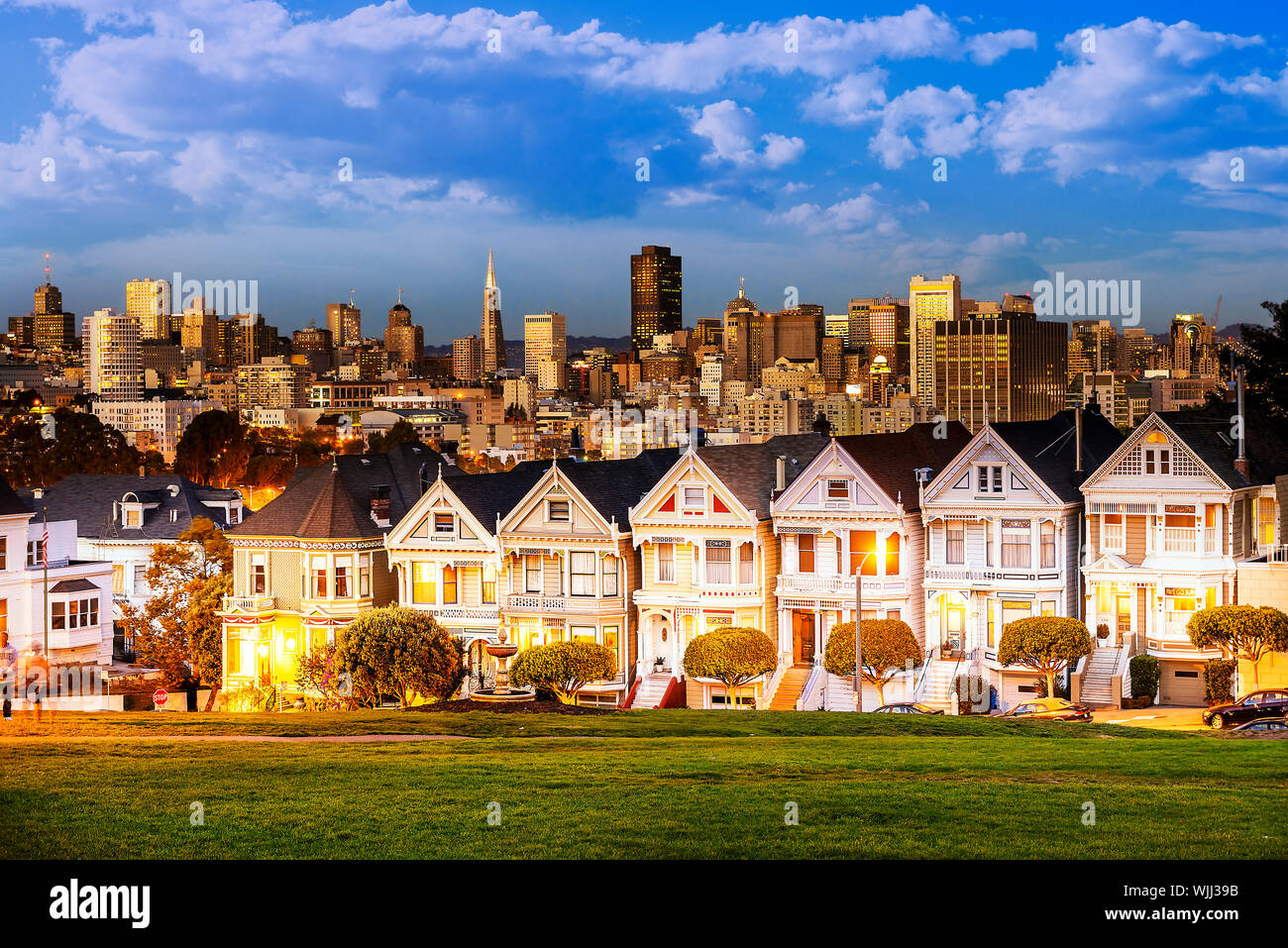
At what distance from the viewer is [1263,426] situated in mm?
53000

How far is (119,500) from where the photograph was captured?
7662 centimetres

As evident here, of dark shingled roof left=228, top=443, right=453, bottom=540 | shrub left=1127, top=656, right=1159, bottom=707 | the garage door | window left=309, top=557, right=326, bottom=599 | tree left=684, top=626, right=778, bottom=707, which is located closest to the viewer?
shrub left=1127, top=656, right=1159, bottom=707

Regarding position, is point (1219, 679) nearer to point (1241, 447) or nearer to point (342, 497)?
point (1241, 447)

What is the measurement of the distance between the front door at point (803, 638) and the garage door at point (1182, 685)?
429 inches

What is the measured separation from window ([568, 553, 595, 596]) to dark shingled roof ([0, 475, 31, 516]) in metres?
20.0

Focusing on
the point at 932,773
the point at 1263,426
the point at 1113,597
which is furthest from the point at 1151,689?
the point at 932,773

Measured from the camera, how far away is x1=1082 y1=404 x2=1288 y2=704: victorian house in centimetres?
4788

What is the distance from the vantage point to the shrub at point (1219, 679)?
152 ft

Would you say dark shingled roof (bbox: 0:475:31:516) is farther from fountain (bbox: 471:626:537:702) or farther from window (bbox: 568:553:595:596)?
window (bbox: 568:553:595:596)

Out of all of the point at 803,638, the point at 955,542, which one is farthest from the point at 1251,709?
the point at 803,638

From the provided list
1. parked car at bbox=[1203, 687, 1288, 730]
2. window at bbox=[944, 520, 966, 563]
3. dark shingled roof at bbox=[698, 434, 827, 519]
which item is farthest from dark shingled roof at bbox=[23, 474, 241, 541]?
parked car at bbox=[1203, 687, 1288, 730]

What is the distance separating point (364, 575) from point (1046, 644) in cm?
2425


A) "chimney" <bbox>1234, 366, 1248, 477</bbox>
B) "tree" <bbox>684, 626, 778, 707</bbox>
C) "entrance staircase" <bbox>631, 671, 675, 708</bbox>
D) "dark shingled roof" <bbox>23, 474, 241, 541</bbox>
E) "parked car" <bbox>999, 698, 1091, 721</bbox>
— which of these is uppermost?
"chimney" <bbox>1234, 366, 1248, 477</bbox>
